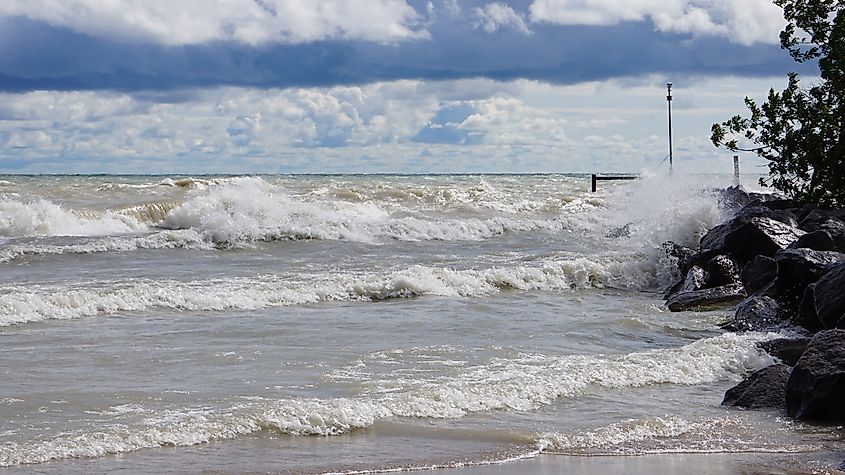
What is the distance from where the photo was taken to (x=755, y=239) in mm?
18219

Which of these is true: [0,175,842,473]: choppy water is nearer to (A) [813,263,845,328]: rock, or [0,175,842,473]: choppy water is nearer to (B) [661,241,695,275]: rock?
(B) [661,241,695,275]: rock

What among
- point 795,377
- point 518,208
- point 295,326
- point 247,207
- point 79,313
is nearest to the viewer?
point 795,377

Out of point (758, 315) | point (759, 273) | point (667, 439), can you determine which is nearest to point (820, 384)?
point (667, 439)

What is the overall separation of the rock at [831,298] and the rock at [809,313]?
2.53 feet

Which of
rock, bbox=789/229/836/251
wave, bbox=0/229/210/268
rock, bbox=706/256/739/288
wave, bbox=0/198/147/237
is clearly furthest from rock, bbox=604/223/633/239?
wave, bbox=0/198/147/237

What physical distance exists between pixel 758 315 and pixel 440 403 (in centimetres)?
621

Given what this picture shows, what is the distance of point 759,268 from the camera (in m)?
16.2

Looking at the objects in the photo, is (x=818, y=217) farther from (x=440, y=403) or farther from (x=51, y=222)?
(x=51, y=222)

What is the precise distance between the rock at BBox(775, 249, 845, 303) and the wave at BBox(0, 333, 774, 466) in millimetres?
2149

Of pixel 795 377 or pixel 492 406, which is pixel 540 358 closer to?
pixel 492 406

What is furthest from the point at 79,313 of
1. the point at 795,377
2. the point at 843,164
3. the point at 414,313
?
the point at 843,164

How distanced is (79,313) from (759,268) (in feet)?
34.1

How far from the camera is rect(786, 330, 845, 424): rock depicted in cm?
831

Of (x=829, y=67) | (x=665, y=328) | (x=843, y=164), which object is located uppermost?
(x=829, y=67)
